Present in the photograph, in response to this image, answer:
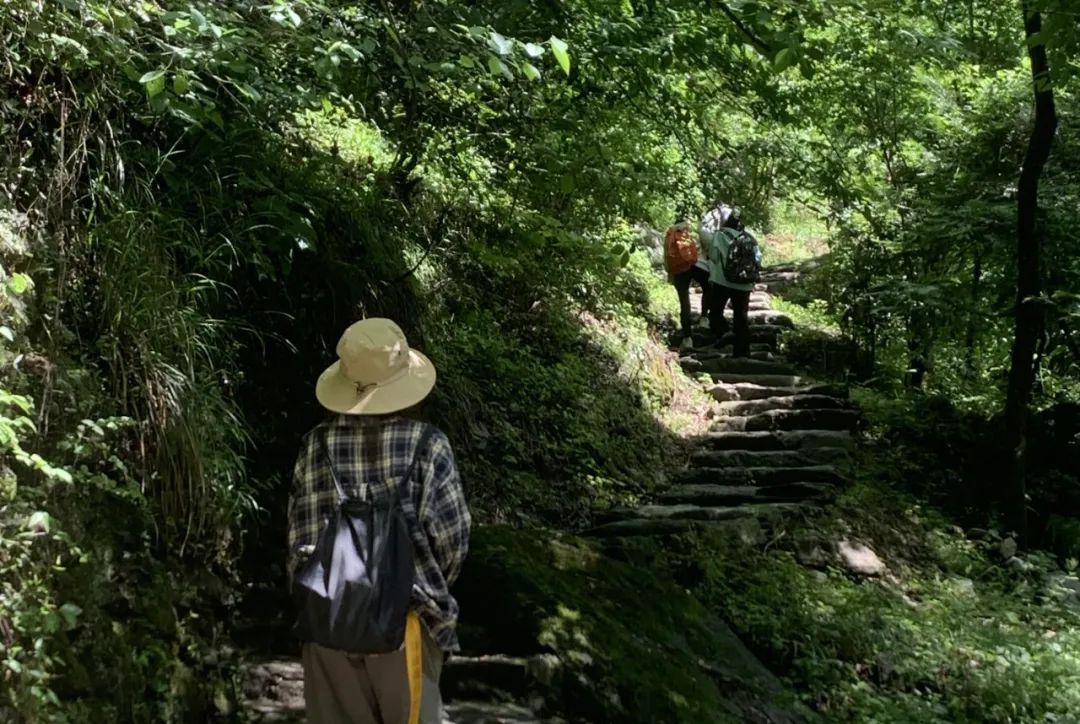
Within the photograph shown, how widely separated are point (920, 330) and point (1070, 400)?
7.34 feet

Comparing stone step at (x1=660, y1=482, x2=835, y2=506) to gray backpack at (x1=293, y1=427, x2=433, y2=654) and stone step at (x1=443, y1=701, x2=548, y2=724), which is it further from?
gray backpack at (x1=293, y1=427, x2=433, y2=654)

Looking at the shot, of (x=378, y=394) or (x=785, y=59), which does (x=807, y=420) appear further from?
(x=378, y=394)

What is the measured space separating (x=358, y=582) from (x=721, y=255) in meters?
9.32

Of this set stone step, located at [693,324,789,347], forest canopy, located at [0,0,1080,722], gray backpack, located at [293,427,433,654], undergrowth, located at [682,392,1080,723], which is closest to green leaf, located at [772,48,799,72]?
forest canopy, located at [0,0,1080,722]

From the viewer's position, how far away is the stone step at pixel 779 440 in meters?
9.60

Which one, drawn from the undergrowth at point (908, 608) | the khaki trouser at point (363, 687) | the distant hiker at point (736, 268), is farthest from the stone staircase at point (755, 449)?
the khaki trouser at point (363, 687)

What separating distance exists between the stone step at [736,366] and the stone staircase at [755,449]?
0.04ft

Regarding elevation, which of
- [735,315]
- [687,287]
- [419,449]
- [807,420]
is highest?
[419,449]

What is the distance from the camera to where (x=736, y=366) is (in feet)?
38.3

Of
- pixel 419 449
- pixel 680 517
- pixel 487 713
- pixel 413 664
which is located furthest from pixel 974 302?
pixel 413 664

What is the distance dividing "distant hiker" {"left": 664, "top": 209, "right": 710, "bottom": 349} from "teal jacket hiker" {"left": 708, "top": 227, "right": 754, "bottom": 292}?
36 cm

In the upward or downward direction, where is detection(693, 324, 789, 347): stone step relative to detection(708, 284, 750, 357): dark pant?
downward

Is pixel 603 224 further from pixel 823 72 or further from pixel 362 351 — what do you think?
pixel 362 351

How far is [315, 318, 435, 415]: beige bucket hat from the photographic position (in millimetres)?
2742
